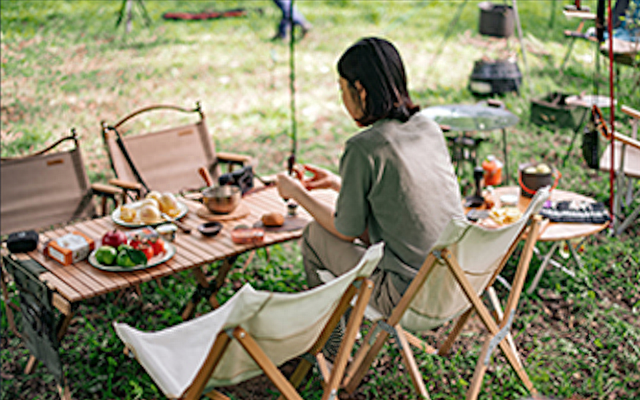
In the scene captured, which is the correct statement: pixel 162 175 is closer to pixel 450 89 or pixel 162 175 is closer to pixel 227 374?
pixel 227 374

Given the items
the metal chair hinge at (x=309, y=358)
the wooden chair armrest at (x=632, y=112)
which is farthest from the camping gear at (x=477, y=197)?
the metal chair hinge at (x=309, y=358)

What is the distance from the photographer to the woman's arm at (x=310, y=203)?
2.81m

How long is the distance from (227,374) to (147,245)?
95cm

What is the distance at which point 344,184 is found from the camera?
8.34ft

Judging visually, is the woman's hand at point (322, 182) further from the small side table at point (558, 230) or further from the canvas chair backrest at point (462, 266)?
the small side table at point (558, 230)

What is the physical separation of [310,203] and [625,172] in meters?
2.40

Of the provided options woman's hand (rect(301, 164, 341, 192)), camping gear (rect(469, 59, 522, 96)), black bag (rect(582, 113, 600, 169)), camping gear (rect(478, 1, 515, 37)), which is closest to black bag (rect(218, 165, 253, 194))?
woman's hand (rect(301, 164, 341, 192))

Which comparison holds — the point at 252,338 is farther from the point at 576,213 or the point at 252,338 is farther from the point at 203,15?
→ the point at 203,15

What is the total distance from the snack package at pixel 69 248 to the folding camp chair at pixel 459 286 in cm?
128

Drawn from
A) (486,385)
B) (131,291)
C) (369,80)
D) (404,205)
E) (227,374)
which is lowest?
(486,385)

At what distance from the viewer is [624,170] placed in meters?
4.16

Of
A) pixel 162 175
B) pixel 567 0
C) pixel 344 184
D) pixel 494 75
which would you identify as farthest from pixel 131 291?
pixel 567 0

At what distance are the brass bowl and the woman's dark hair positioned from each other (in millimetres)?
973

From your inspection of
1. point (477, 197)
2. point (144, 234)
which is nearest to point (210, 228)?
point (144, 234)
